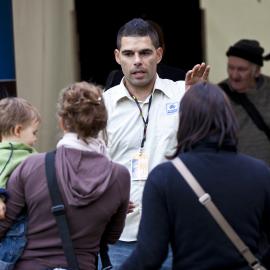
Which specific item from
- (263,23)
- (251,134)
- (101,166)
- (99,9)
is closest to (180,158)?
(101,166)

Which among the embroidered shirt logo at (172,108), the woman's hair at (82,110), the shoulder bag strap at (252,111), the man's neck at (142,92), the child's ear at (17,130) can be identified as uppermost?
the woman's hair at (82,110)

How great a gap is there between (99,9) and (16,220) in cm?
281

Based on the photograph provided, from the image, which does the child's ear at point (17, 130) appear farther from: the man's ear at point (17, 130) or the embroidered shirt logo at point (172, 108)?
the embroidered shirt logo at point (172, 108)

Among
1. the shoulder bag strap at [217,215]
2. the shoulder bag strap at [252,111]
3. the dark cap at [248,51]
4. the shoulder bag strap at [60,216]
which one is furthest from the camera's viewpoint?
the dark cap at [248,51]

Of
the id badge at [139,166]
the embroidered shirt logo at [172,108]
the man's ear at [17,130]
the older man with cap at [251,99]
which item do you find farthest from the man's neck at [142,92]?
the man's ear at [17,130]

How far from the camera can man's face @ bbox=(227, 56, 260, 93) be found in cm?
413

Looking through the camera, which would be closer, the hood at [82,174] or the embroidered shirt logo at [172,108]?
the hood at [82,174]

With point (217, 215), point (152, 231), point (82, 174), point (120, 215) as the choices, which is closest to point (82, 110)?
point (82, 174)

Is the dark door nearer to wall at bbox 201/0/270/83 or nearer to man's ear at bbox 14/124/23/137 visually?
wall at bbox 201/0/270/83

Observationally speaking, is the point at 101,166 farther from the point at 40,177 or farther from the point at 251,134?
the point at 251,134

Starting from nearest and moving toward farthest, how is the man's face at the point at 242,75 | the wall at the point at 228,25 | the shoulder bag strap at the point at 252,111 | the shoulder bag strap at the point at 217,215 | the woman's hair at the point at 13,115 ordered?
the shoulder bag strap at the point at 217,215 < the woman's hair at the point at 13,115 < the shoulder bag strap at the point at 252,111 < the man's face at the point at 242,75 < the wall at the point at 228,25

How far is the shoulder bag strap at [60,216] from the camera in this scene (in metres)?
2.71

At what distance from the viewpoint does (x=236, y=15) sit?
495 cm

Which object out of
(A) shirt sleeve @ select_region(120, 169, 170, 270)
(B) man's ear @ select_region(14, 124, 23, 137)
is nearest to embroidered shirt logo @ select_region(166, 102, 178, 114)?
(B) man's ear @ select_region(14, 124, 23, 137)
